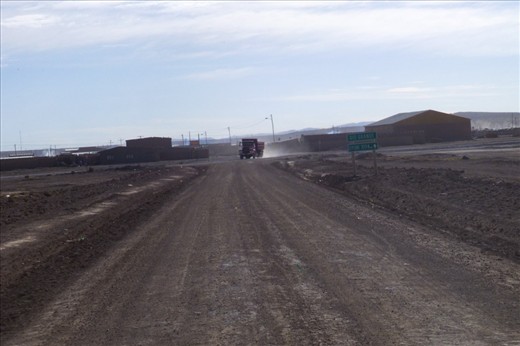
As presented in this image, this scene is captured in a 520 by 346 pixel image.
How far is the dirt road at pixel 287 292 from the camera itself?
29.6 ft

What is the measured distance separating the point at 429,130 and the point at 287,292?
362 feet

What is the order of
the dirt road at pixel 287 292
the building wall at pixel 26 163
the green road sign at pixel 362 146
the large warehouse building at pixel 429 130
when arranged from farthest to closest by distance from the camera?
the large warehouse building at pixel 429 130 < the building wall at pixel 26 163 < the green road sign at pixel 362 146 < the dirt road at pixel 287 292

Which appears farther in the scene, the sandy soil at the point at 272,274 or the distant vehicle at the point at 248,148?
the distant vehicle at the point at 248,148

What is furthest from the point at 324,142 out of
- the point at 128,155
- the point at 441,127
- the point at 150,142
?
the point at 128,155

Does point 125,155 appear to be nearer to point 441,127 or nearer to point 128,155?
point 128,155

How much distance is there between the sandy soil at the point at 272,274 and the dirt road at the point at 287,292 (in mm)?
32

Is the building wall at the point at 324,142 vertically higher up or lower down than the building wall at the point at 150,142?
lower down

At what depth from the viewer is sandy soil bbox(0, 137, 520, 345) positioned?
9.23 m

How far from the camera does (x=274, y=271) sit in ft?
43.1

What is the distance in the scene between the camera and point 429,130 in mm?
118000

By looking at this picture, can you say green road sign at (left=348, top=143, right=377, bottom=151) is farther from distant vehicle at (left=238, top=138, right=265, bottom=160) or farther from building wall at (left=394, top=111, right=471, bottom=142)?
building wall at (left=394, top=111, right=471, bottom=142)

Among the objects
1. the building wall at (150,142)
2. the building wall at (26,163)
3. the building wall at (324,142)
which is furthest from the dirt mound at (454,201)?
the building wall at (150,142)

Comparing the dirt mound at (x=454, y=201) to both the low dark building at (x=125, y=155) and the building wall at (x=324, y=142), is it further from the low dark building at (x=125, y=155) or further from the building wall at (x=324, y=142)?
the building wall at (x=324, y=142)

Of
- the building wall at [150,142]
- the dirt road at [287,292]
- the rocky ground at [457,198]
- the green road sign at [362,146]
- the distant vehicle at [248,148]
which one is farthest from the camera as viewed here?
the building wall at [150,142]
